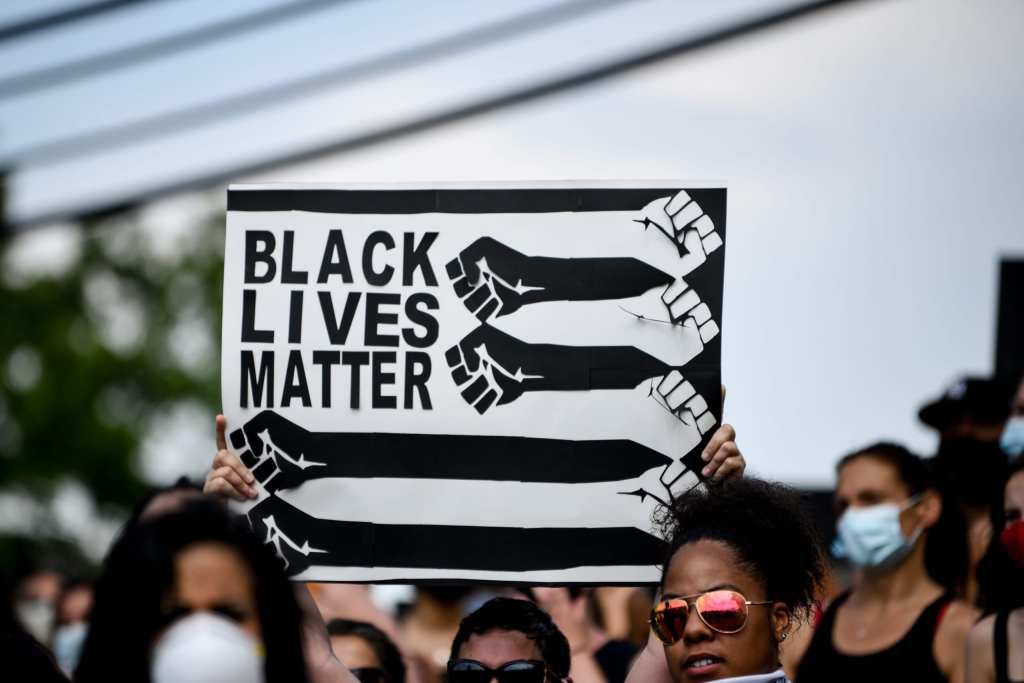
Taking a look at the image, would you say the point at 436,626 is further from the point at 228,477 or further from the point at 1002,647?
the point at 1002,647

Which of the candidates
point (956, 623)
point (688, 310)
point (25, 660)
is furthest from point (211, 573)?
point (956, 623)

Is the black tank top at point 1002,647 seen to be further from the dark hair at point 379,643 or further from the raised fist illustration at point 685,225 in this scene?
the dark hair at point 379,643

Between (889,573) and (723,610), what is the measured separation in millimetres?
2185

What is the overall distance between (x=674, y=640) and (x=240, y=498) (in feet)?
4.55

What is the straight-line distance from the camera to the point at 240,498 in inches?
184

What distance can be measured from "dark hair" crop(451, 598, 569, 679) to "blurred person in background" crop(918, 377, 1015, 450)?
9.06 feet

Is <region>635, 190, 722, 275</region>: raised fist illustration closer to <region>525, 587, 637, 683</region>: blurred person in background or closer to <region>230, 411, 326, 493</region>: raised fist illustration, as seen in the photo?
<region>230, 411, 326, 493</region>: raised fist illustration

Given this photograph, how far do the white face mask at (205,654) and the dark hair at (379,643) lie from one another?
2454 millimetres

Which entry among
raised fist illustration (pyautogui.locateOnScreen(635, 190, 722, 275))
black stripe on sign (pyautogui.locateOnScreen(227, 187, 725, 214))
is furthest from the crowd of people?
black stripe on sign (pyautogui.locateOnScreen(227, 187, 725, 214))

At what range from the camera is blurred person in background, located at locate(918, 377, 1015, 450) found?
22.0 feet

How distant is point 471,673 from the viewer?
4477 mm

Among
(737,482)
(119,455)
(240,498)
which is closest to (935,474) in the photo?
(737,482)

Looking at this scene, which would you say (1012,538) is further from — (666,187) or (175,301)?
(175,301)

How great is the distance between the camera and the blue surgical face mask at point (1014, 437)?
6.04 meters
